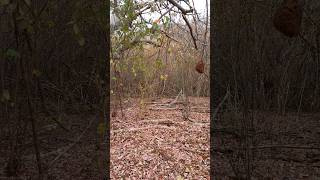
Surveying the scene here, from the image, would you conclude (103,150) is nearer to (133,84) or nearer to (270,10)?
(270,10)

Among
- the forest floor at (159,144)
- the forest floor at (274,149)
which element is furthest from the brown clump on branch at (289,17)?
the forest floor at (159,144)

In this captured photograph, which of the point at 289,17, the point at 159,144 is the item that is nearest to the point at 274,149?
the point at 159,144

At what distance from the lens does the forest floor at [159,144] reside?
352 centimetres

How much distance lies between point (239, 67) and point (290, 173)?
1127 millimetres

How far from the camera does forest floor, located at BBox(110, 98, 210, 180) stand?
352 cm

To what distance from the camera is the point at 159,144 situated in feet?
13.7

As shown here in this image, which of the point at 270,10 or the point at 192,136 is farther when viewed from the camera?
the point at 192,136

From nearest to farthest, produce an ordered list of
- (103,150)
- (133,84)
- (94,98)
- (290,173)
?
(290,173)
(103,150)
(94,98)
(133,84)

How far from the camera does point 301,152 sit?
12.4 ft

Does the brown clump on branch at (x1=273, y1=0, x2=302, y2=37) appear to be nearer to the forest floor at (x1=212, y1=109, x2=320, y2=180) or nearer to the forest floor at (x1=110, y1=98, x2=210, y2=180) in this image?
the forest floor at (x1=212, y1=109, x2=320, y2=180)

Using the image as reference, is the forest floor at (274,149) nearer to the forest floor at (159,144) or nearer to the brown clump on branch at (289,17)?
the forest floor at (159,144)

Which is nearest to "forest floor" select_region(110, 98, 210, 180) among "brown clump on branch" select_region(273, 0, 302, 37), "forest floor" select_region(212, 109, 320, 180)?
"forest floor" select_region(212, 109, 320, 180)

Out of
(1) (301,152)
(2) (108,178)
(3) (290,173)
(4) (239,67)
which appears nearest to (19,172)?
(2) (108,178)

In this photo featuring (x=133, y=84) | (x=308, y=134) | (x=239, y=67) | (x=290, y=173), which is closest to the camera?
(x=239, y=67)
